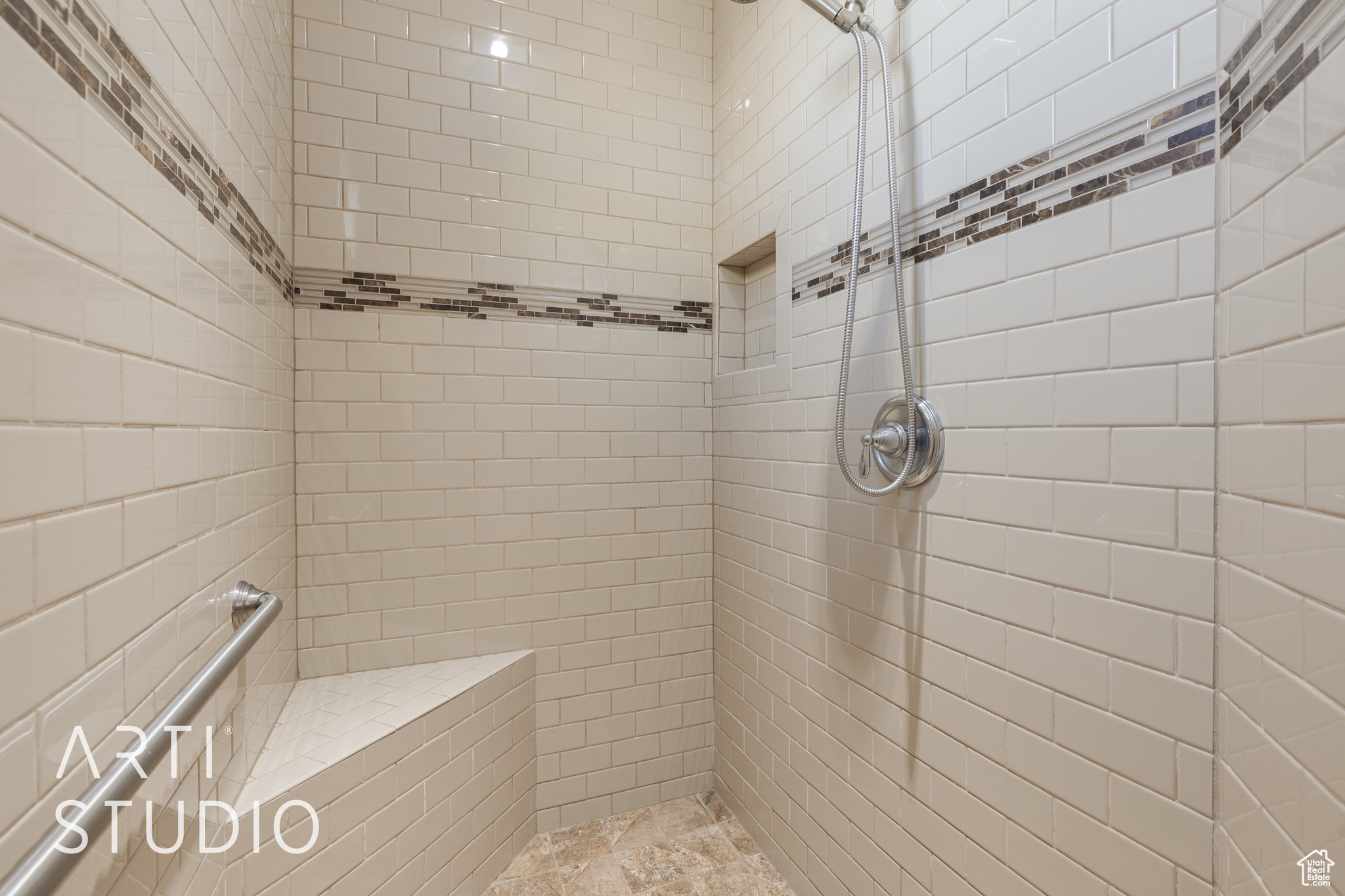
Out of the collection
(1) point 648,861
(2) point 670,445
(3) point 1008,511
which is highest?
(2) point 670,445

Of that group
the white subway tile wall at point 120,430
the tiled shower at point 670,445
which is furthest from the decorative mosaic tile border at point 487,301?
the white subway tile wall at point 120,430

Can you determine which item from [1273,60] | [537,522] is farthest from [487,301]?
[1273,60]

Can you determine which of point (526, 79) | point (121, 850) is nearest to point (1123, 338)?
point (121, 850)

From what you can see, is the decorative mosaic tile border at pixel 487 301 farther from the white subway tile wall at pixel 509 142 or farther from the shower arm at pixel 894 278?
the shower arm at pixel 894 278

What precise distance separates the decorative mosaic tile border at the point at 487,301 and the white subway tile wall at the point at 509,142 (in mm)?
33

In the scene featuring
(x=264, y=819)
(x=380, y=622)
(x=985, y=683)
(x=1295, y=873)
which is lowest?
(x=264, y=819)

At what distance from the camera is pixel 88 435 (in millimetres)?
621

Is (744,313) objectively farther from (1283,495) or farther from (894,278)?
(1283,495)

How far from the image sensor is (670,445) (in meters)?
2.10

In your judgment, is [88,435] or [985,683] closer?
[88,435]

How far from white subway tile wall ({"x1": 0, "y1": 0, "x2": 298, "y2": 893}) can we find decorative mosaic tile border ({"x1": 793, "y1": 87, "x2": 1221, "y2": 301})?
127cm

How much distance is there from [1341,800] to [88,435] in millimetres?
1159

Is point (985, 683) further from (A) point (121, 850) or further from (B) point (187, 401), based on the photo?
(B) point (187, 401)

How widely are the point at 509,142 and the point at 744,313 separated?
995 mm
